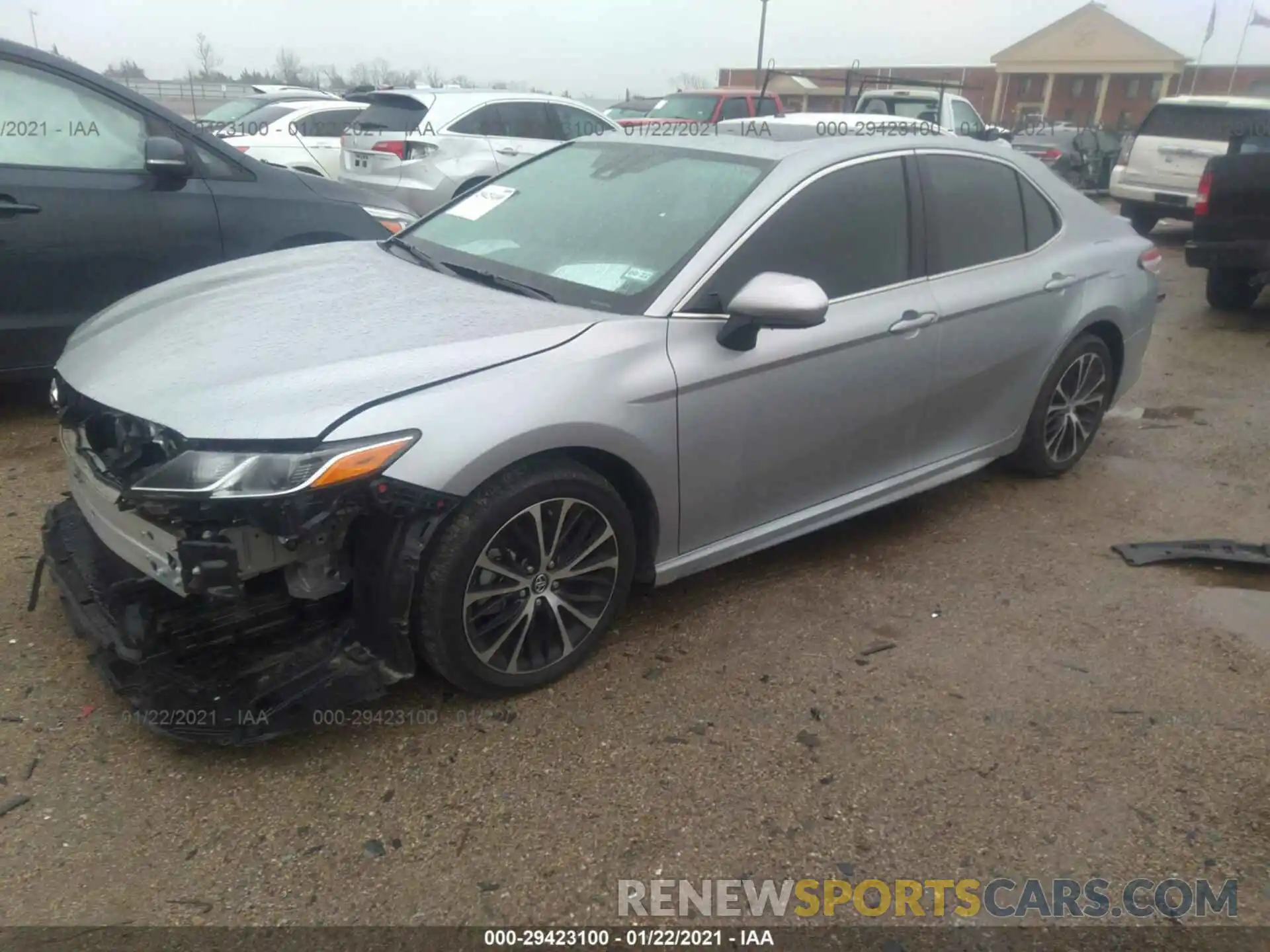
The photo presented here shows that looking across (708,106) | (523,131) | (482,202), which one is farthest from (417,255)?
(708,106)

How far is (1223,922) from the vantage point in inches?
91.0

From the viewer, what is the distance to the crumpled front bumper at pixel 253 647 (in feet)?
8.17

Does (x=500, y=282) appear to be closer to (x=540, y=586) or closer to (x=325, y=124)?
(x=540, y=586)

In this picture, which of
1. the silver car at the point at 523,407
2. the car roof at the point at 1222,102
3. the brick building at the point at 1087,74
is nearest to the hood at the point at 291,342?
the silver car at the point at 523,407

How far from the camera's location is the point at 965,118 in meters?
16.0

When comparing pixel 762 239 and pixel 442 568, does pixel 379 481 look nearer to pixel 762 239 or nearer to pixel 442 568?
pixel 442 568

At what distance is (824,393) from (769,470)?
0.33 metres

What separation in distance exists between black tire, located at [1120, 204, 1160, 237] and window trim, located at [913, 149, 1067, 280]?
946 centimetres

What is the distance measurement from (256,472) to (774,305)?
1.51 metres

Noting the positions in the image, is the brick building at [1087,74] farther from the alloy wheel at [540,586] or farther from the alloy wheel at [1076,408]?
the alloy wheel at [540,586]

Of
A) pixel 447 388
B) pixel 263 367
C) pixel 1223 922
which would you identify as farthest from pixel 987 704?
pixel 263 367

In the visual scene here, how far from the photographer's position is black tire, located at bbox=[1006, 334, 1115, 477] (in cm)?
446

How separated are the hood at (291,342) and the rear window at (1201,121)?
1145 cm

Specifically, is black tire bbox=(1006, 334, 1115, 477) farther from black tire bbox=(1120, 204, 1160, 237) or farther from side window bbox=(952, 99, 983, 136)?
side window bbox=(952, 99, 983, 136)
